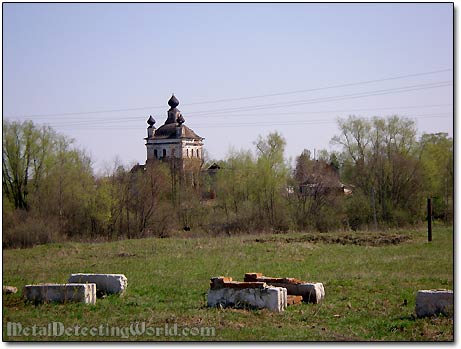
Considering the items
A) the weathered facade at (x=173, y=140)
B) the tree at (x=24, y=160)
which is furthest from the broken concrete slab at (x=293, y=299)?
the weathered facade at (x=173, y=140)

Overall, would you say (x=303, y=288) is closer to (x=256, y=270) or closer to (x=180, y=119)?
(x=256, y=270)

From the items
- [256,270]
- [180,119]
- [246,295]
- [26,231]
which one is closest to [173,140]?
[180,119]

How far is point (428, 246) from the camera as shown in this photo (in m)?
23.2

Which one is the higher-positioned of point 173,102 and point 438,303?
point 173,102

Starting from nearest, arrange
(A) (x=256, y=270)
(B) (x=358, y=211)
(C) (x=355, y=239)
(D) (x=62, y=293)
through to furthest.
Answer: (D) (x=62, y=293) < (A) (x=256, y=270) < (C) (x=355, y=239) < (B) (x=358, y=211)

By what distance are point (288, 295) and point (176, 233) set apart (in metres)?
24.5

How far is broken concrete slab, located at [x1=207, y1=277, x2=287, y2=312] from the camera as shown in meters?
11.1

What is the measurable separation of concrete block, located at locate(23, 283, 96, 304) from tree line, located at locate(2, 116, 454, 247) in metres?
18.9

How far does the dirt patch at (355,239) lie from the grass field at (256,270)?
0.12 ft

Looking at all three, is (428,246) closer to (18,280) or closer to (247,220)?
(18,280)

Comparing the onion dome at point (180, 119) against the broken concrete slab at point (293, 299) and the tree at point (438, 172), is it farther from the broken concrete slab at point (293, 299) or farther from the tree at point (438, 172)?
the broken concrete slab at point (293, 299)

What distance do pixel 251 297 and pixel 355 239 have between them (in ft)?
52.6

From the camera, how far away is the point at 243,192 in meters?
44.8

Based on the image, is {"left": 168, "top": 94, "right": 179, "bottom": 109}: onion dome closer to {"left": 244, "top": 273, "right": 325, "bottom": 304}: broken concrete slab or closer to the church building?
the church building
